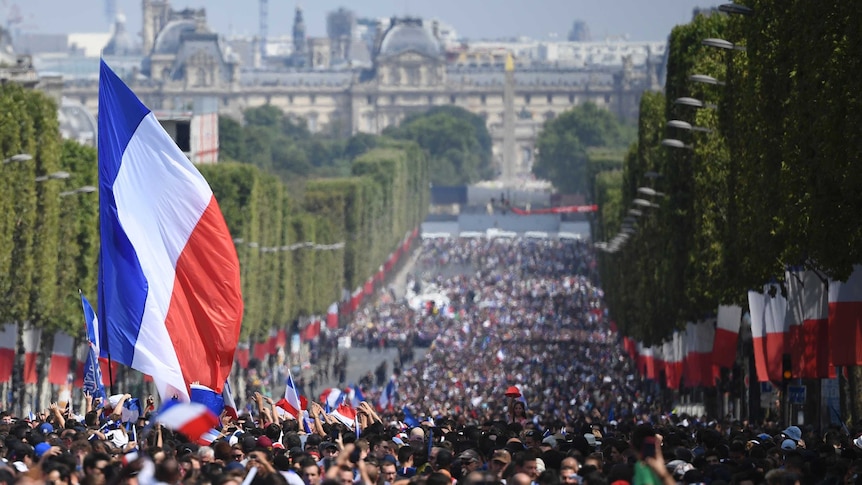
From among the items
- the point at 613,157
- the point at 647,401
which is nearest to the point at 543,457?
the point at 647,401

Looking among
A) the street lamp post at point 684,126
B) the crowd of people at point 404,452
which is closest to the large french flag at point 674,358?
the crowd of people at point 404,452

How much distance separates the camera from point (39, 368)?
174 feet

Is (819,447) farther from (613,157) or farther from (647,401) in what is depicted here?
(613,157)

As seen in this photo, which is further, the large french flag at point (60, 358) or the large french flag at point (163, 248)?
the large french flag at point (60, 358)

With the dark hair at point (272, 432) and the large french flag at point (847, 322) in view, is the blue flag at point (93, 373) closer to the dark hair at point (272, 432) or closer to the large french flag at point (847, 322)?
the dark hair at point (272, 432)

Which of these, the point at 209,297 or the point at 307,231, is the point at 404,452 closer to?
the point at 209,297

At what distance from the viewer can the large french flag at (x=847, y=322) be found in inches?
1244

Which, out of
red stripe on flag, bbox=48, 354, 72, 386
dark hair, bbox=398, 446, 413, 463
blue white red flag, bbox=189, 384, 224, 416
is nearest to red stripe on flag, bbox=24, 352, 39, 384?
red stripe on flag, bbox=48, 354, 72, 386

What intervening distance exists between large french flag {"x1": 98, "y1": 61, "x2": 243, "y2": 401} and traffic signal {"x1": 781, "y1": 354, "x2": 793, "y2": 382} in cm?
1404

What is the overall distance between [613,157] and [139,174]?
136163 millimetres

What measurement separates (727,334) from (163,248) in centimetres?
2190

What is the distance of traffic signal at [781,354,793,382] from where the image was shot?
35219 mm

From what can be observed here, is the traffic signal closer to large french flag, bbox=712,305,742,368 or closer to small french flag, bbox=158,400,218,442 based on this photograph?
large french flag, bbox=712,305,742,368

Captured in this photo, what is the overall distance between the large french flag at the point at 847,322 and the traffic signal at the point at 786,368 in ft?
10.2
